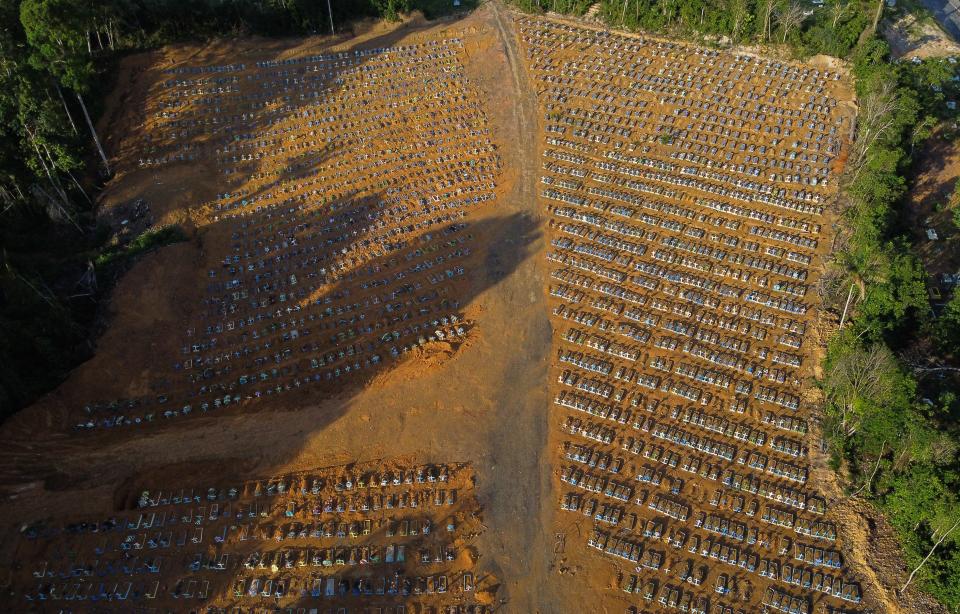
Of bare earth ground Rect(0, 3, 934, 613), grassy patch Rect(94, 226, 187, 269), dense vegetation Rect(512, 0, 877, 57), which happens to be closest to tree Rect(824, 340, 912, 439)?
bare earth ground Rect(0, 3, 934, 613)

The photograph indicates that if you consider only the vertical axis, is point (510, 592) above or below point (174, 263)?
below

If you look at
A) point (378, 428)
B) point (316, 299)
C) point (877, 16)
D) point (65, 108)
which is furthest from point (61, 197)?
point (877, 16)

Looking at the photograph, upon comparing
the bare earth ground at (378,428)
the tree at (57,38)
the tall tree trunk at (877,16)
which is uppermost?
the tree at (57,38)

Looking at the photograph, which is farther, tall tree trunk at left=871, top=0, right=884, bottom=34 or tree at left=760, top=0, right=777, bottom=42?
tree at left=760, top=0, right=777, bottom=42

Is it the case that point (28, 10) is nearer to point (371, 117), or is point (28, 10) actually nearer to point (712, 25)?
point (371, 117)

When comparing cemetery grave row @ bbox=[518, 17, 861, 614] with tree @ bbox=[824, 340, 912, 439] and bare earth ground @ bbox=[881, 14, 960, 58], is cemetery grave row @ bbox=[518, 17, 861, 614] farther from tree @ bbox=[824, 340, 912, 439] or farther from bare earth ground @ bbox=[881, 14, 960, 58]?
bare earth ground @ bbox=[881, 14, 960, 58]

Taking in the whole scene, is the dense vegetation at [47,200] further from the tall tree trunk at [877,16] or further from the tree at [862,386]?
the tall tree trunk at [877,16]

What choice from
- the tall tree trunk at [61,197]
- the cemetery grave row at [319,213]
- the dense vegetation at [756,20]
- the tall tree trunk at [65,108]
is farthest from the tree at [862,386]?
the tall tree trunk at [65,108]

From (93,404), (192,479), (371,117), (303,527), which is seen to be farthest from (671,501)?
(371,117)
